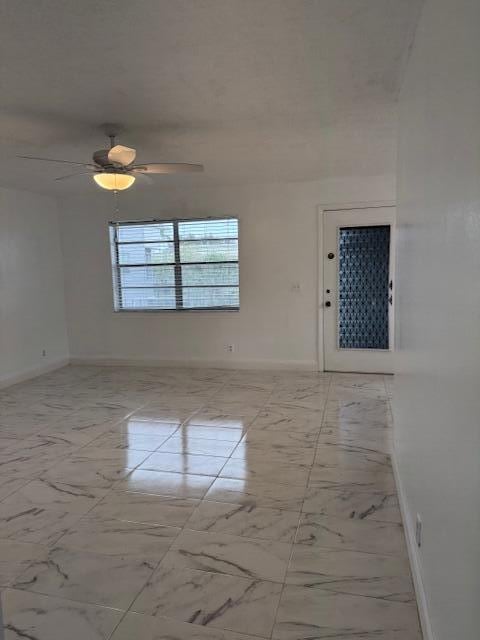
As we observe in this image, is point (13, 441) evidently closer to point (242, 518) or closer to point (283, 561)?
point (242, 518)

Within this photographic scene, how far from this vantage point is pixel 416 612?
1766 mm

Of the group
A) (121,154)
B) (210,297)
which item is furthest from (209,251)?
(121,154)

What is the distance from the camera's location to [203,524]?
2.41 meters

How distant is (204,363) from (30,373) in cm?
227

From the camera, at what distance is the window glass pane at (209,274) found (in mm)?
5840

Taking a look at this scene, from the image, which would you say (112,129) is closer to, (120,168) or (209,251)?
(120,168)

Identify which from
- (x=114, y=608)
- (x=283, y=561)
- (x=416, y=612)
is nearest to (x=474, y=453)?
(x=416, y=612)

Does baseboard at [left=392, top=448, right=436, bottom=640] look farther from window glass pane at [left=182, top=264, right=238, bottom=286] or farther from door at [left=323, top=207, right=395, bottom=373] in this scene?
window glass pane at [left=182, top=264, right=238, bottom=286]

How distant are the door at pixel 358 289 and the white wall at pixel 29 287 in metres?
3.76

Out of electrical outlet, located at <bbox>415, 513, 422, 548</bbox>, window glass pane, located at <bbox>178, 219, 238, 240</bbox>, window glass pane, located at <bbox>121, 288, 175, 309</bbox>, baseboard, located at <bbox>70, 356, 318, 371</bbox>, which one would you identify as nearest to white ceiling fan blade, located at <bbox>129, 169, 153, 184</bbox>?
window glass pane, located at <bbox>178, 219, 238, 240</bbox>

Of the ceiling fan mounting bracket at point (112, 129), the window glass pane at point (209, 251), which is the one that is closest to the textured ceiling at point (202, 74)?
the ceiling fan mounting bracket at point (112, 129)

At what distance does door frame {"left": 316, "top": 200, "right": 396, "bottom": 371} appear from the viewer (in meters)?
5.19

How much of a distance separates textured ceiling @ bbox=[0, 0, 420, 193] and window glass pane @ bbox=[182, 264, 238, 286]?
80.9 inches

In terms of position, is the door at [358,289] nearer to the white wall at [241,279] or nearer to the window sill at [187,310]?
the white wall at [241,279]
